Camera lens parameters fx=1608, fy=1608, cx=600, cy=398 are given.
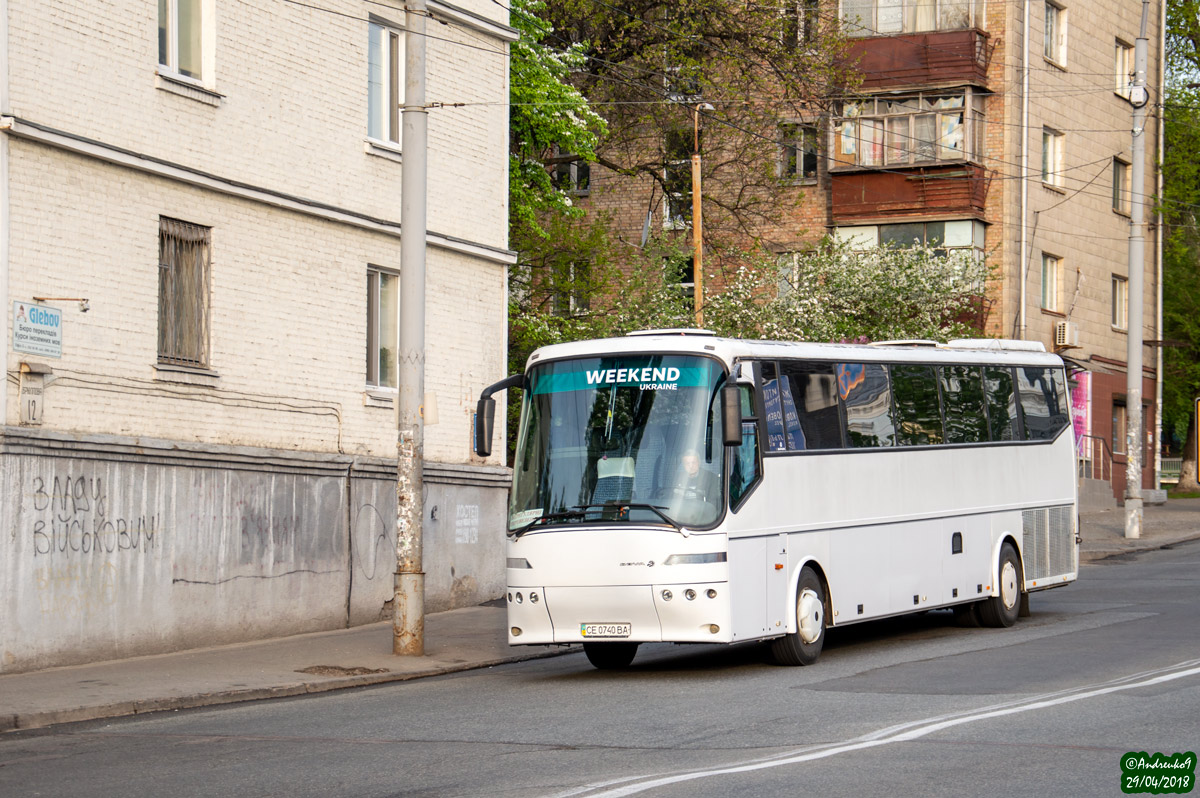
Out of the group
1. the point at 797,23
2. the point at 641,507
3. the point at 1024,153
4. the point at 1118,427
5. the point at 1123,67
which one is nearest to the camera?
the point at 641,507

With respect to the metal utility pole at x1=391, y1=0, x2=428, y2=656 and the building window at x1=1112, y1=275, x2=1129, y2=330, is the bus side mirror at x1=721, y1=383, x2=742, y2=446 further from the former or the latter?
the building window at x1=1112, y1=275, x2=1129, y2=330

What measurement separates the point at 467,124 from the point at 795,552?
382 inches

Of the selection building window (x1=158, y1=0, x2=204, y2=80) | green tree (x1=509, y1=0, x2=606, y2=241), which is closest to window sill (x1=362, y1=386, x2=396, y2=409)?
building window (x1=158, y1=0, x2=204, y2=80)

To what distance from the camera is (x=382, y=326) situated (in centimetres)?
2066

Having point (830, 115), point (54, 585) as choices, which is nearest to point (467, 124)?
point (54, 585)

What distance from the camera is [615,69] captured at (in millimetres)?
32594

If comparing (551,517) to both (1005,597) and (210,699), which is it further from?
(1005,597)

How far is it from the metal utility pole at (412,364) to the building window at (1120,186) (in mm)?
31585

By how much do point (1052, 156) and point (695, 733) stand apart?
32631 mm

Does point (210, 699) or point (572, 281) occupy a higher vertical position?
point (572, 281)

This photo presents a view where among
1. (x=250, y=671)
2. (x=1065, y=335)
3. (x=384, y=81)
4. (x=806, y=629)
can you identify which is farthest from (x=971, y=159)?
(x=250, y=671)

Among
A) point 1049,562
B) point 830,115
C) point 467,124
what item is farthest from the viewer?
point 830,115

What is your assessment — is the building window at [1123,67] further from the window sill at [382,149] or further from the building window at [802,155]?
the window sill at [382,149]

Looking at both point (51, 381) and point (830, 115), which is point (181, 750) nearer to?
point (51, 381)
